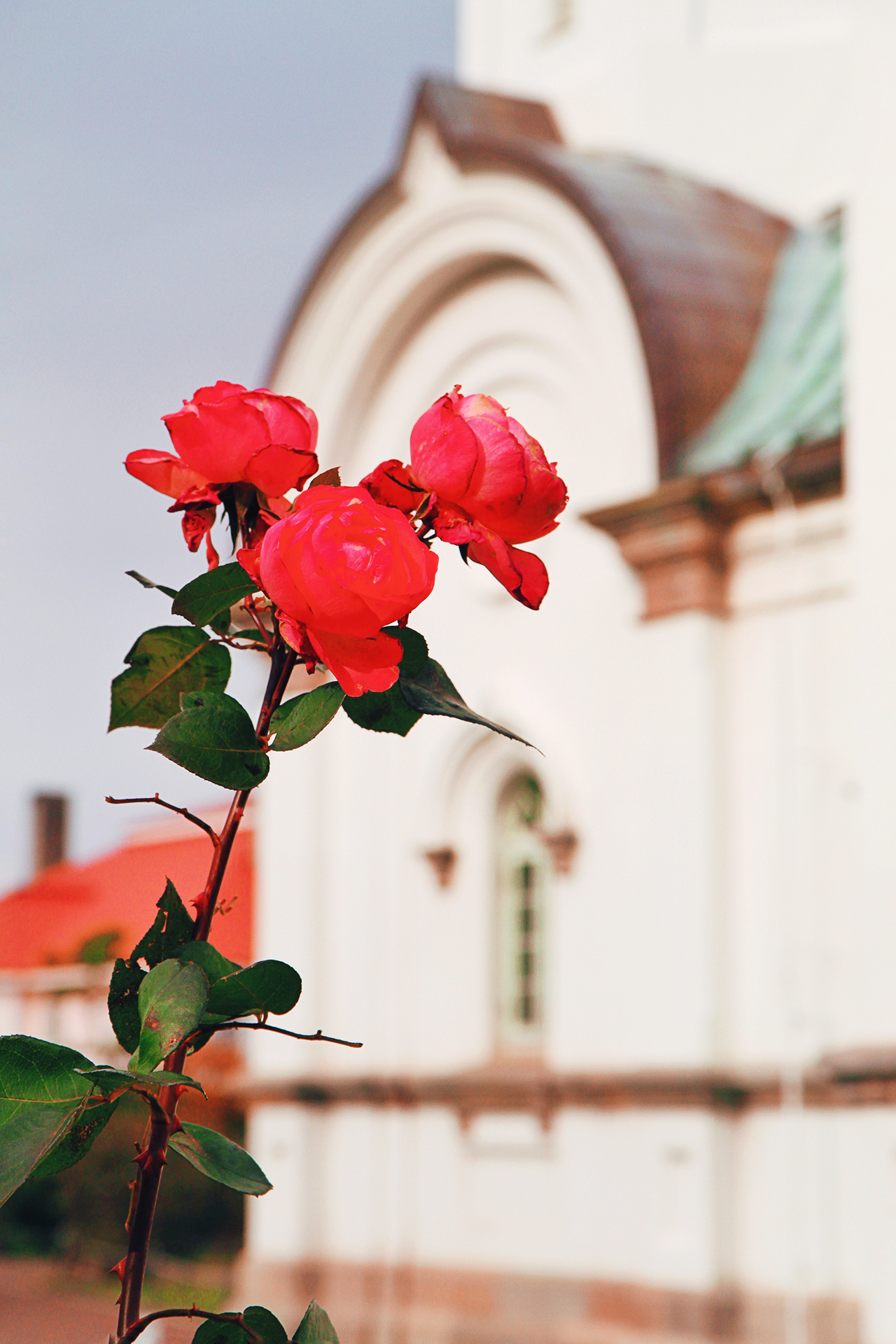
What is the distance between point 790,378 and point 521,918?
3962 millimetres

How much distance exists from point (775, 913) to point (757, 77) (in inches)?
290

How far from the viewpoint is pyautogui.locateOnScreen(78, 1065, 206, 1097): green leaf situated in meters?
0.82

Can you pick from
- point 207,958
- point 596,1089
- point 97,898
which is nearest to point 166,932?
point 207,958

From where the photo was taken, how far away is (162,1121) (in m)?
0.91

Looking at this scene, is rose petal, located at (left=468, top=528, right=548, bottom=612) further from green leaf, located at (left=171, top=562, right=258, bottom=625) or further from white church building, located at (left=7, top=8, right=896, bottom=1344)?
white church building, located at (left=7, top=8, right=896, bottom=1344)

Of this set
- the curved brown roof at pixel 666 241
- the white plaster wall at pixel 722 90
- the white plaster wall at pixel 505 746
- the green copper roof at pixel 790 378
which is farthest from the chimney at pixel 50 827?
the green copper roof at pixel 790 378

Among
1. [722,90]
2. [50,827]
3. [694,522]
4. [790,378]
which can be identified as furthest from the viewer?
[50,827]

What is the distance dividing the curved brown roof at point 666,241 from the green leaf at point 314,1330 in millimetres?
9113

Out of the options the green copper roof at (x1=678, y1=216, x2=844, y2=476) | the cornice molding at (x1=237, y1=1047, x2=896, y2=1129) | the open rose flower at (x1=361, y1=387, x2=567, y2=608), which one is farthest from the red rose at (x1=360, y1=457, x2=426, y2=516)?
the green copper roof at (x1=678, y1=216, x2=844, y2=476)

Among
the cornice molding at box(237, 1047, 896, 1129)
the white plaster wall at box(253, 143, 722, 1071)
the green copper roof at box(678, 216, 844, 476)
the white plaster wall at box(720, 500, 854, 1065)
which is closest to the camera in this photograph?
the cornice molding at box(237, 1047, 896, 1129)

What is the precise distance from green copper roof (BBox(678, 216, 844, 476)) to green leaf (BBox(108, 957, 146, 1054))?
843 cm

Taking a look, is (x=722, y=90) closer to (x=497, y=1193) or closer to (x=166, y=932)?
(x=497, y=1193)

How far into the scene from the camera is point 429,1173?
11.2m

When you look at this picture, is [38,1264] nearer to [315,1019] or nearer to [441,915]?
[315,1019]
